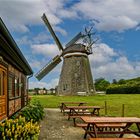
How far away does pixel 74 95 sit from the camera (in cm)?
4706

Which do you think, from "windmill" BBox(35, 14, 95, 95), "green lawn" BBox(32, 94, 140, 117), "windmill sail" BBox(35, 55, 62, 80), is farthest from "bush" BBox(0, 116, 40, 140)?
"windmill" BBox(35, 14, 95, 95)

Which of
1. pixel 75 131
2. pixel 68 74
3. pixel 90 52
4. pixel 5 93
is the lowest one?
pixel 75 131

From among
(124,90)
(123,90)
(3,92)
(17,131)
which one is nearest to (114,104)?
(3,92)

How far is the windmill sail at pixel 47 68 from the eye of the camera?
136 feet

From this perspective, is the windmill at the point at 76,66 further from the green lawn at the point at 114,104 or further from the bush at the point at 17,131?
the bush at the point at 17,131

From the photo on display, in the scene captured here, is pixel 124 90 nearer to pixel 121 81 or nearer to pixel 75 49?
pixel 75 49

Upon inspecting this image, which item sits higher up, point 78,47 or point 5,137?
point 78,47

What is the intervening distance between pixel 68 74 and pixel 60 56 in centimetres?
317

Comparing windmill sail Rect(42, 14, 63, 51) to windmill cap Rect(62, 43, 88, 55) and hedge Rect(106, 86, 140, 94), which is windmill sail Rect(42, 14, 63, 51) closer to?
windmill cap Rect(62, 43, 88, 55)

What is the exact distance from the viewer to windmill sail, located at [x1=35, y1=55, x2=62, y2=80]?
136ft

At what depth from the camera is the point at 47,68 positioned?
138ft

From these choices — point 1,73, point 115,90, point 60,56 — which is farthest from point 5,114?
point 115,90

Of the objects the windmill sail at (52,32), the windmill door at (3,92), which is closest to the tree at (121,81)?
the windmill sail at (52,32)

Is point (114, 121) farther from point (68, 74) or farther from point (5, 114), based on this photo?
point (68, 74)
